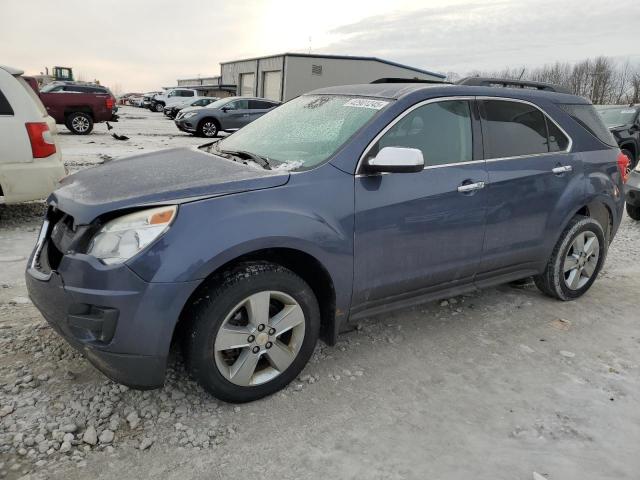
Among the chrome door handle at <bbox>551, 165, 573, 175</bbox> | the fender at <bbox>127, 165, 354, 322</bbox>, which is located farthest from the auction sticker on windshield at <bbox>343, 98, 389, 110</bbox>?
the chrome door handle at <bbox>551, 165, 573, 175</bbox>

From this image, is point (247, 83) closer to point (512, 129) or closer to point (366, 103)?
point (512, 129)

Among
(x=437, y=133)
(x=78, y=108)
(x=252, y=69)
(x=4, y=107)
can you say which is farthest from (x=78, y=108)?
(x=252, y=69)

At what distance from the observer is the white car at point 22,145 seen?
17.7ft

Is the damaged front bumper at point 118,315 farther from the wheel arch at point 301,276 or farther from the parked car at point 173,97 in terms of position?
the parked car at point 173,97

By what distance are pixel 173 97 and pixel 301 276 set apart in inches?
1550

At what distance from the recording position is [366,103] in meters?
3.32

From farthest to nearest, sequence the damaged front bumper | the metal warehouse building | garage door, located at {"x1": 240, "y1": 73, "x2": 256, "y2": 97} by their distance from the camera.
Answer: garage door, located at {"x1": 240, "y1": 73, "x2": 256, "y2": 97}, the metal warehouse building, the damaged front bumper

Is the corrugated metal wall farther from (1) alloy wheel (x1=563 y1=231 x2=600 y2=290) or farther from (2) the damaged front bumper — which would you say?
(2) the damaged front bumper

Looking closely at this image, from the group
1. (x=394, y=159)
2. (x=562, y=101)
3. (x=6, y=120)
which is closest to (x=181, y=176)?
(x=394, y=159)

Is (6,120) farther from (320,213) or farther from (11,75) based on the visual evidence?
(320,213)

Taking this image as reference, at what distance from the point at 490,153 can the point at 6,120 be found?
4863 mm

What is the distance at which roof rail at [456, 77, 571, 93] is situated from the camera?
389 cm

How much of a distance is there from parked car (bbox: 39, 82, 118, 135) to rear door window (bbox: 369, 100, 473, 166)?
53.8 ft

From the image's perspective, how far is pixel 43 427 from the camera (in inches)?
98.0
